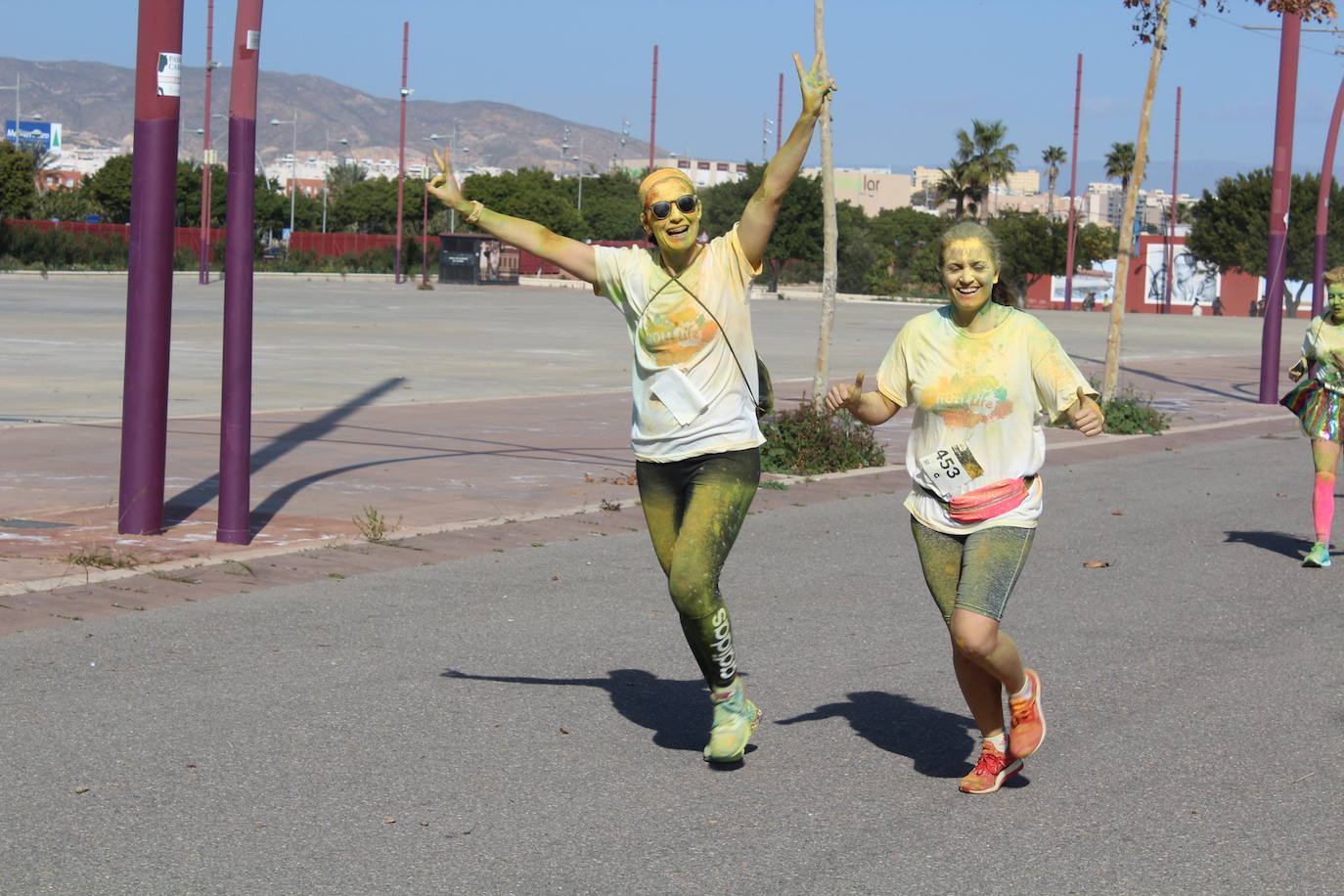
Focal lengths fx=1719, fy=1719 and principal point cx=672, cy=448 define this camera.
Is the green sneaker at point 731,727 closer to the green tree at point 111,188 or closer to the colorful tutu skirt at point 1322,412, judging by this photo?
the colorful tutu skirt at point 1322,412

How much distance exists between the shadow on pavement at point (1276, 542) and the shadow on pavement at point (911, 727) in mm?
4794

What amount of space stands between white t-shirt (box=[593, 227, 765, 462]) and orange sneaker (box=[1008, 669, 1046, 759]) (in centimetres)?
117

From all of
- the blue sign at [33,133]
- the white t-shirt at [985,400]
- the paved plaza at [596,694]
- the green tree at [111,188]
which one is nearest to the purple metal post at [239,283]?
the paved plaza at [596,694]

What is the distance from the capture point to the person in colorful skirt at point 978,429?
197 inches

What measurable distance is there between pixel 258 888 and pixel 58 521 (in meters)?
6.14

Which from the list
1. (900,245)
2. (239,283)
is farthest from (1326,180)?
(900,245)

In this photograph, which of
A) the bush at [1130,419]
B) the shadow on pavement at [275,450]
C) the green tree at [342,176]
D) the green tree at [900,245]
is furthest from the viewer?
the green tree at [342,176]

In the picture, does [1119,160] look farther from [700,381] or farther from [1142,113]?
[700,381]

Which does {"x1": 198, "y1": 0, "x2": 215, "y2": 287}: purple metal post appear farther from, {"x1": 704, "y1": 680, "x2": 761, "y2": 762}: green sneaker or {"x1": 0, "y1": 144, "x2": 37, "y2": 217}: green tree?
{"x1": 704, "y1": 680, "x2": 761, "y2": 762}: green sneaker

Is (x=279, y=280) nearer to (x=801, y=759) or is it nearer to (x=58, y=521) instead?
(x=58, y=521)

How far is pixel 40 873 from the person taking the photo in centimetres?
429

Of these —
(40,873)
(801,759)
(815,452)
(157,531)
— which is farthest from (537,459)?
(40,873)

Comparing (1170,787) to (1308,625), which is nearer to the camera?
(1170,787)

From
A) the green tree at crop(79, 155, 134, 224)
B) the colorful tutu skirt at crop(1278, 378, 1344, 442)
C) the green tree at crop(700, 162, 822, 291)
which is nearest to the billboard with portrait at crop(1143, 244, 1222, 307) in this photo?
the green tree at crop(700, 162, 822, 291)
